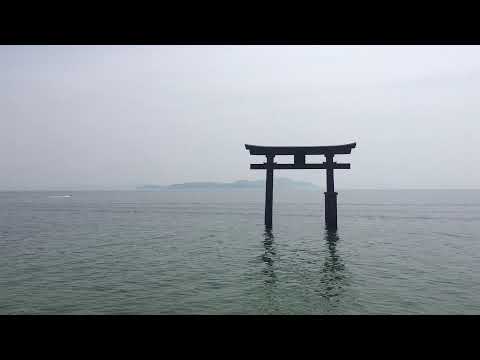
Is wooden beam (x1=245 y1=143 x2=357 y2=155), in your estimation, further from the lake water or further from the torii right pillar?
the lake water

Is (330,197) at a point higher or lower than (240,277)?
higher

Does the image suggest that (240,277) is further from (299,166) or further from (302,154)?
(302,154)

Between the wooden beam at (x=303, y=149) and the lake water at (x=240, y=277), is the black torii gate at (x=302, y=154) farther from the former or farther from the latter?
the lake water at (x=240, y=277)

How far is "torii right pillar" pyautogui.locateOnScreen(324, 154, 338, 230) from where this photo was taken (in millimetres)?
20125

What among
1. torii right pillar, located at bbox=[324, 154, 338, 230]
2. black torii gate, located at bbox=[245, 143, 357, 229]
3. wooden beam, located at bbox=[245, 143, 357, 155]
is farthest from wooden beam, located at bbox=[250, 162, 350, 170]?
wooden beam, located at bbox=[245, 143, 357, 155]

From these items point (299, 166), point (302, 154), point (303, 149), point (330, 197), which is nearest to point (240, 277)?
point (299, 166)

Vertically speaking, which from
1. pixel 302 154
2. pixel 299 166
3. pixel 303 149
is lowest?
pixel 299 166

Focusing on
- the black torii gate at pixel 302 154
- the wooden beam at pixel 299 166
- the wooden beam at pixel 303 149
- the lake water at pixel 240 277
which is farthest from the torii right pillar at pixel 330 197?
the lake water at pixel 240 277

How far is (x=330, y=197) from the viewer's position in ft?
69.3

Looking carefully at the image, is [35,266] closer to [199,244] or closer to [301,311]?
[199,244]

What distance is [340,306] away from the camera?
8945 mm
